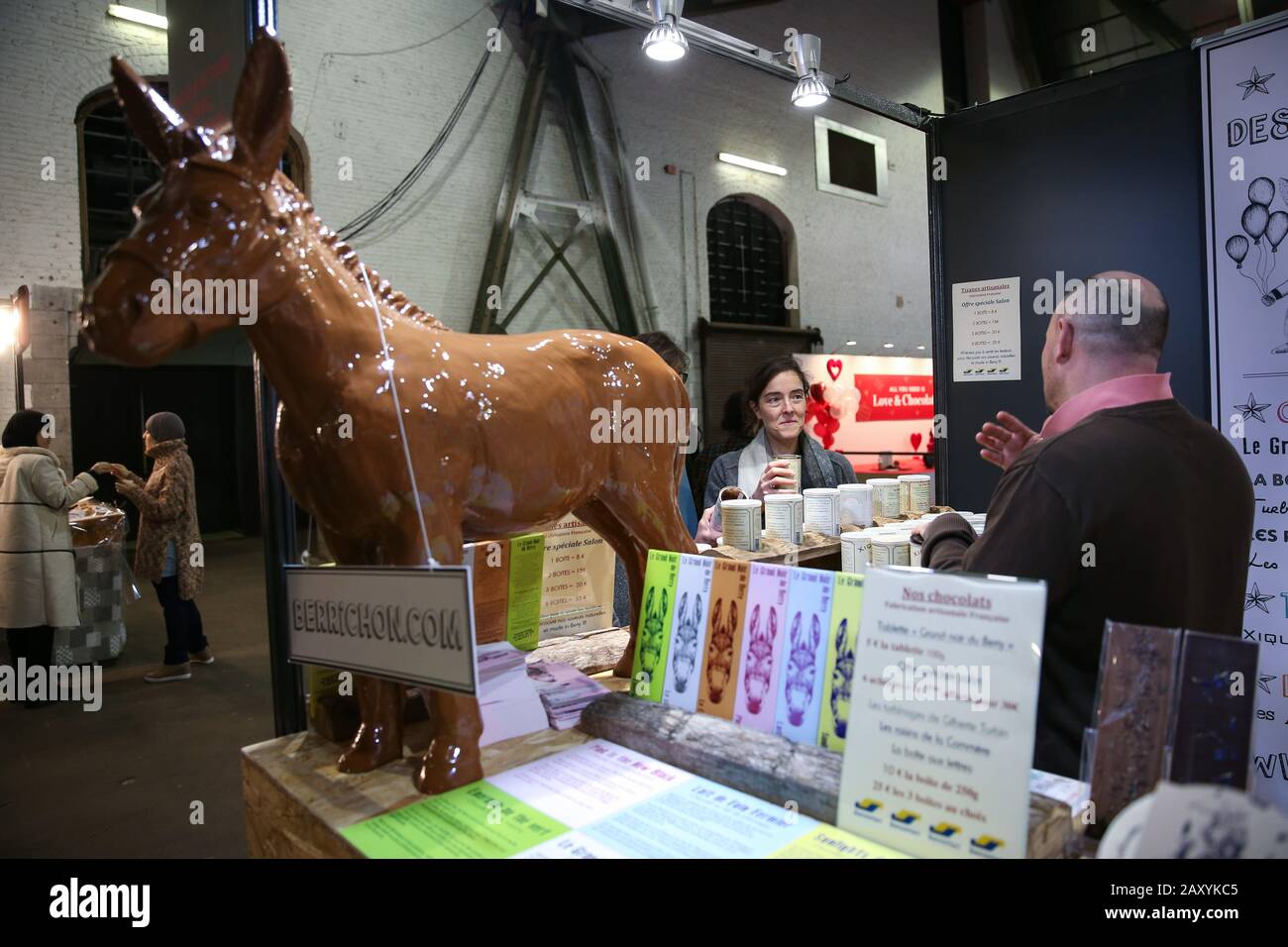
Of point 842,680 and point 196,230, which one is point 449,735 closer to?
point 842,680

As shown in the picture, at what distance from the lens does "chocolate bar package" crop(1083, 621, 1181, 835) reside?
94 centimetres

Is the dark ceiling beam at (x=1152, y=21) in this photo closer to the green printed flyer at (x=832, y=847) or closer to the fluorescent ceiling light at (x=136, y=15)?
the fluorescent ceiling light at (x=136, y=15)

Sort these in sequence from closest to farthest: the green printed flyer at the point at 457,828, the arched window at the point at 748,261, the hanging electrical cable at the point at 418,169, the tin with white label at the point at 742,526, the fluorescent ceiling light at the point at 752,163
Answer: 1. the green printed flyer at the point at 457,828
2. the tin with white label at the point at 742,526
3. the hanging electrical cable at the point at 418,169
4. the fluorescent ceiling light at the point at 752,163
5. the arched window at the point at 748,261

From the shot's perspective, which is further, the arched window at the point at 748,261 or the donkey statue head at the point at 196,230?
the arched window at the point at 748,261

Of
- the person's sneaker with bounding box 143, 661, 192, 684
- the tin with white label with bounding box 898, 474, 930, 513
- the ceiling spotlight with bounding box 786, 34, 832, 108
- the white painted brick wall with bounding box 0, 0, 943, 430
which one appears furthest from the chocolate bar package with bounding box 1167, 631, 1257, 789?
the white painted brick wall with bounding box 0, 0, 943, 430

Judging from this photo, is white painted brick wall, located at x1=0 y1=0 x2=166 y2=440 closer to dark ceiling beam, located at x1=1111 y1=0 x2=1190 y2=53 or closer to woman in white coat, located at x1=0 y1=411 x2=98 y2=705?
woman in white coat, located at x1=0 y1=411 x2=98 y2=705

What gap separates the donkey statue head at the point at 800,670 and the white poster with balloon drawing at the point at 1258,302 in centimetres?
259

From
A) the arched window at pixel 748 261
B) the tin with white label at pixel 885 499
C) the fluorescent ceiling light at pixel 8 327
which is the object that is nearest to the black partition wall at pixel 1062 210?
the tin with white label at pixel 885 499

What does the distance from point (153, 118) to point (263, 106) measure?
134mm

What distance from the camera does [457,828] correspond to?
1.04 m

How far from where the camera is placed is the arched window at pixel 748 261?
9812 millimetres

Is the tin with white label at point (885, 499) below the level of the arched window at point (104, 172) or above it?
below

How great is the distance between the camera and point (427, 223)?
7.36 m
